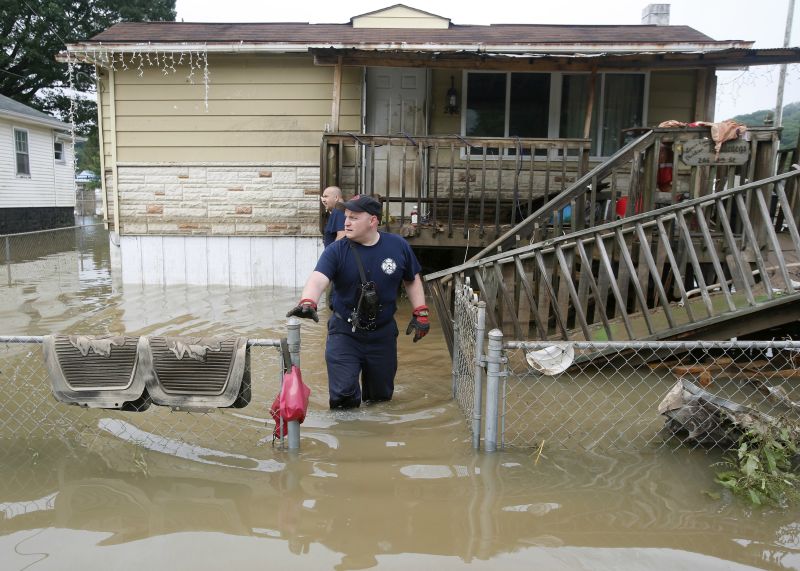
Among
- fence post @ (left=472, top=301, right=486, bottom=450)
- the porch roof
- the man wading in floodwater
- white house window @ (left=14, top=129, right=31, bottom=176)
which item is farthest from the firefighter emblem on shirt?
white house window @ (left=14, top=129, right=31, bottom=176)

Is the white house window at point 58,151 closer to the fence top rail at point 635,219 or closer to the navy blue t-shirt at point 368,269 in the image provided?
the fence top rail at point 635,219

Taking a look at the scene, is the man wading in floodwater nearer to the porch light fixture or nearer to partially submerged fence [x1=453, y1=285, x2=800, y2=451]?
partially submerged fence [x1=453, y1=285, x2=800, y2=451]

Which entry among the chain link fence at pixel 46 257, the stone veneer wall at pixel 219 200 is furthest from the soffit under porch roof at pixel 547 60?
the chain link fence at pixel 46 257

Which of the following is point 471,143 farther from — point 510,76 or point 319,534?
point 319,534

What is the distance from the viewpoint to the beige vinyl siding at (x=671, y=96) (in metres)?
10.3

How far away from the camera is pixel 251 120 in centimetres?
1052

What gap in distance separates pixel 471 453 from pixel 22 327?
6.50 meters

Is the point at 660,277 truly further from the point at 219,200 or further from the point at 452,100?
the point at 219,200

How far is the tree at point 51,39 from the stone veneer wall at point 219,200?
60.9ft

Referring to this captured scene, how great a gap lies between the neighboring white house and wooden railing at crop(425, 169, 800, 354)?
19249mm

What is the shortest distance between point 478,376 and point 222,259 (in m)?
7.84

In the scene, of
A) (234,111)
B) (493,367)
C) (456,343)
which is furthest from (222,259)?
(493,367)

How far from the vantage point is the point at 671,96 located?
10328 millimetres

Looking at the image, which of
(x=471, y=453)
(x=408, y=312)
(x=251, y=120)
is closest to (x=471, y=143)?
(x=408, y=312)
